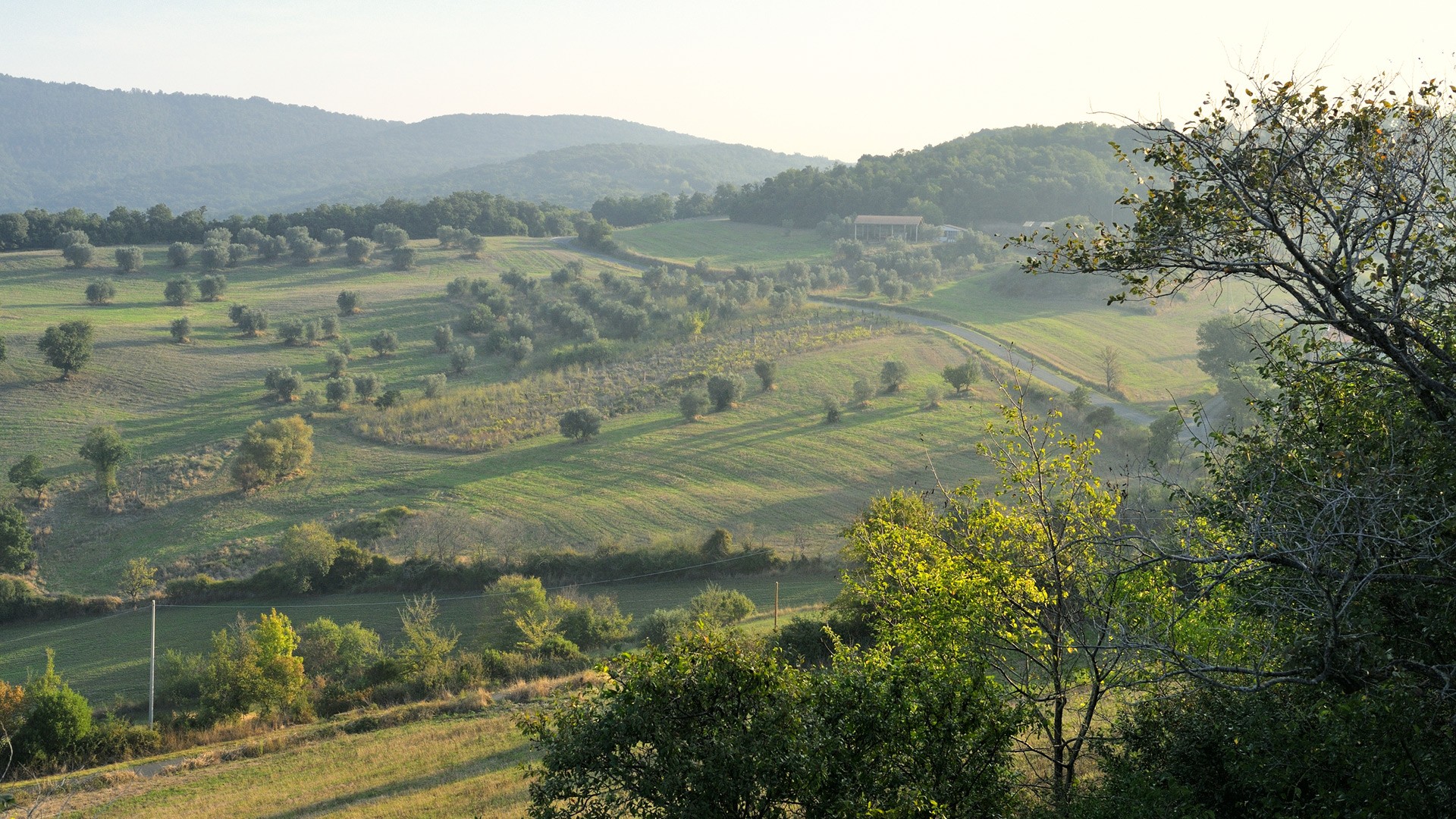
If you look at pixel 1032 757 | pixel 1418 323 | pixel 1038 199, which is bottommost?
pixel 1032 757

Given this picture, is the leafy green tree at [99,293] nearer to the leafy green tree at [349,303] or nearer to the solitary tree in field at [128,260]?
the solitary tree in field at [128,260]

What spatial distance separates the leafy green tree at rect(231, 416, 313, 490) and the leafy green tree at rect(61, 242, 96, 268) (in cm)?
5204

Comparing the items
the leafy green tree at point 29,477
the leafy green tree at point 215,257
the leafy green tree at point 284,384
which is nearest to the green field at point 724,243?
the leafy green tree at point 215,257

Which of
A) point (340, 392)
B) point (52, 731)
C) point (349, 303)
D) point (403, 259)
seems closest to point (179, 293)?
point (349, 303)

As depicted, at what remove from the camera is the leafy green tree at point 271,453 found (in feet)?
157

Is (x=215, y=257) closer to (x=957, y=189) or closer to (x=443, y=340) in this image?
(x=443, y=340)

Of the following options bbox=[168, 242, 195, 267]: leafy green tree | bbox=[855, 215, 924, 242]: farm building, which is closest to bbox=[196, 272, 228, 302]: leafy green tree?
bbox=[168, 242, 195, 267]: leafy green tree

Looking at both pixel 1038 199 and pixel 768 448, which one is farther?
pixel 1038 199

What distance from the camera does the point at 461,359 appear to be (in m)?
67.8

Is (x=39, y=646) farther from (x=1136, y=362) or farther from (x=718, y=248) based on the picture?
(x=718, y=248)

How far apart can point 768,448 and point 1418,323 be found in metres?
43.7

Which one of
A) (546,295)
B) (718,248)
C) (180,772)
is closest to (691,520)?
(180,772)

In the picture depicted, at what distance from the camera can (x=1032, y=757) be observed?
14844 millimetres

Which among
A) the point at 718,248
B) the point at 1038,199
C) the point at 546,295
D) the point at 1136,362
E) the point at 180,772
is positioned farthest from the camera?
the point at 1038,199
